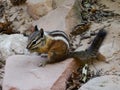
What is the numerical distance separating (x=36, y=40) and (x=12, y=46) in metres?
1.16

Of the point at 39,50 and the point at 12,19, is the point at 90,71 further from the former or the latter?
the point at 12,19

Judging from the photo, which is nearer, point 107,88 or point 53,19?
point 107,88

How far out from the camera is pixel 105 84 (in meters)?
4.62

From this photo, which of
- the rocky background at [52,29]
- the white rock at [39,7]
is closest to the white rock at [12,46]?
the rocky background at [52,29]

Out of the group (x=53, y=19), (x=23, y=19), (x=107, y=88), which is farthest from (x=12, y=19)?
(x=107, y=88)

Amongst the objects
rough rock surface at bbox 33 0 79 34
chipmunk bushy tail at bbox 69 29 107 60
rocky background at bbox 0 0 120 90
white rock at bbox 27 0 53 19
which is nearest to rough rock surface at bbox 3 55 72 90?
rocky background at bbox 0 0 120 90

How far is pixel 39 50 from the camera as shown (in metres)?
5.15

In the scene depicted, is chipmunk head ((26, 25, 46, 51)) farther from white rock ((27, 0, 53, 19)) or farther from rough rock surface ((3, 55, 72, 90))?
white rock ((27, 0, 53, 19))

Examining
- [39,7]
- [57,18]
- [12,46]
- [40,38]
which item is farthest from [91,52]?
[39,7]

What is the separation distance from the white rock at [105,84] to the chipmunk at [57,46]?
2.35 ft

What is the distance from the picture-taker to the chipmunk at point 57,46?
16.7 ft

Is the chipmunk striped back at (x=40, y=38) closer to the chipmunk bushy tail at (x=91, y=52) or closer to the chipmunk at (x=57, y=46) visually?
the chipmunk at (x=57, y=46)

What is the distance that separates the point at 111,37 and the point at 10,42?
1.45 meters

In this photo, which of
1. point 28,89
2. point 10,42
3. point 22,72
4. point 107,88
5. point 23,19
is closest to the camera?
point 107,88
